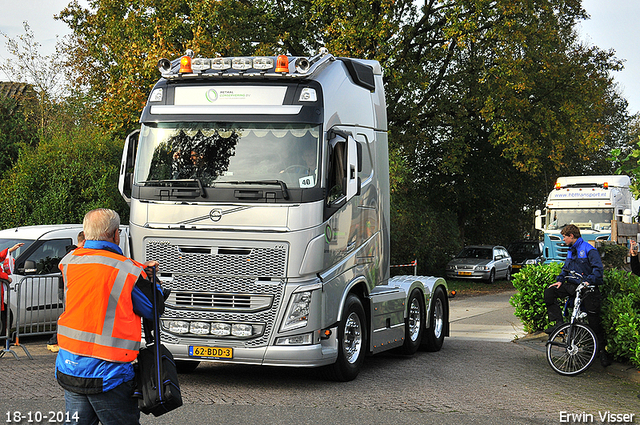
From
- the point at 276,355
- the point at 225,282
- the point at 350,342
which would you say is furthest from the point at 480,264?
the point at 225,282

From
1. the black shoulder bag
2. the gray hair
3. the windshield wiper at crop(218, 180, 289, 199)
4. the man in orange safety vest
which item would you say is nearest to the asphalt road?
the windshield wiper at crop(218, 180, 289, 199)

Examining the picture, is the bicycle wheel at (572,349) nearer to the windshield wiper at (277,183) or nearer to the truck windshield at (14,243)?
the windshield wiper at (277,183)

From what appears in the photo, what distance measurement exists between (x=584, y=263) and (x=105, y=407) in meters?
7.35

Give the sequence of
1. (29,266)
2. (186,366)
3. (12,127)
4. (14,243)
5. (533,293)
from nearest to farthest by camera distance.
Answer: (186,366)
(29,266)
(533,293)
(14,243)
(12,127)

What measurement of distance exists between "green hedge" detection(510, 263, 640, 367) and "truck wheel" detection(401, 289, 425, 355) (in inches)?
72.2

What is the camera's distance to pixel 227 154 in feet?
27.0

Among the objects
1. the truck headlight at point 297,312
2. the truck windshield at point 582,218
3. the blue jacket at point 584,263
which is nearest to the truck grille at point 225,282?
the truck headlight at point 297,312

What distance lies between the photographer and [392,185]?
24188mm

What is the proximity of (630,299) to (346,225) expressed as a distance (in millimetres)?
3800

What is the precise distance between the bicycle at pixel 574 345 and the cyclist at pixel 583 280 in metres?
0.11

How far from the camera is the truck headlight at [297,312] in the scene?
26.1ft

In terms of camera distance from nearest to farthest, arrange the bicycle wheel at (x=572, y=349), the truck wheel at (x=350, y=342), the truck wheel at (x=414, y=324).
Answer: the truck wheel at (x=350, y=342) → the bicycle wheel at (x=572, y=349) → the truck wheel at (x=414, y=324)

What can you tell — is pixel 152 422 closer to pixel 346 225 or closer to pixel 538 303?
pixel 346 225

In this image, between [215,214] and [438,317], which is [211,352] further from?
[438,317]
